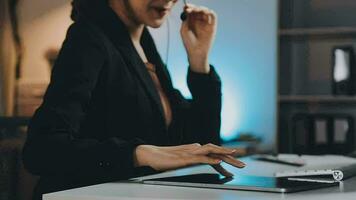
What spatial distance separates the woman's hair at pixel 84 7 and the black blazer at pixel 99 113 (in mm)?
19

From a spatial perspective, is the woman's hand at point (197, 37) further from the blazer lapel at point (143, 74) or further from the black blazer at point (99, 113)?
Result: the blazer lapel at point (143, 74)

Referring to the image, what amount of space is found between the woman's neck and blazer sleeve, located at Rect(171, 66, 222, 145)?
22cm

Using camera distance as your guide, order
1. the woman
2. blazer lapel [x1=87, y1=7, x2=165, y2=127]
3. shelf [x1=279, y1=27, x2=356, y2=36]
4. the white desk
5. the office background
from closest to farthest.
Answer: the white desk → the woman → blazer lapel [x1=87, y1=7, x2=165, y2=127] → the office background → shelf [x1=279, y1=27, x2=356, y2=36]

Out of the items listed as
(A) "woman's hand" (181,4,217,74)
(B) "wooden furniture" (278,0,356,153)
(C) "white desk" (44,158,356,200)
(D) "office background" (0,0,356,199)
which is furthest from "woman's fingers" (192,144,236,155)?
(B) "wooden furniture" (278,0,356,153)

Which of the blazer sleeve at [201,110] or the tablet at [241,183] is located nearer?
the tablet at [241,183]

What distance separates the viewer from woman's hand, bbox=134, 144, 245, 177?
1.50m

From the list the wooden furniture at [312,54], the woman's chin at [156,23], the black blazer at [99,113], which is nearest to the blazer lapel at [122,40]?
the black blazer at [99,113]

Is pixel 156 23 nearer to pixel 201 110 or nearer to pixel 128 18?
pixel 128 18

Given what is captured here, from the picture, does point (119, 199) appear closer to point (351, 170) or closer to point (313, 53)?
point (351, 170)

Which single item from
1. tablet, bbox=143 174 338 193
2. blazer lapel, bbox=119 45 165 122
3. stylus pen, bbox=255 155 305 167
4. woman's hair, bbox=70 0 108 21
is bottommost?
stylus pen, bbox=255 155 305 167

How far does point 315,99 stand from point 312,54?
0.20m

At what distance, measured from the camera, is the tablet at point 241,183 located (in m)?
1.35

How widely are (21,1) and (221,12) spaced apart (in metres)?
0.68

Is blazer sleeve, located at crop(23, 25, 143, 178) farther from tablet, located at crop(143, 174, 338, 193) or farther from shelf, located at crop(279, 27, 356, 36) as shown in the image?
shelf, located at crop(279, 27, 356, 36)
